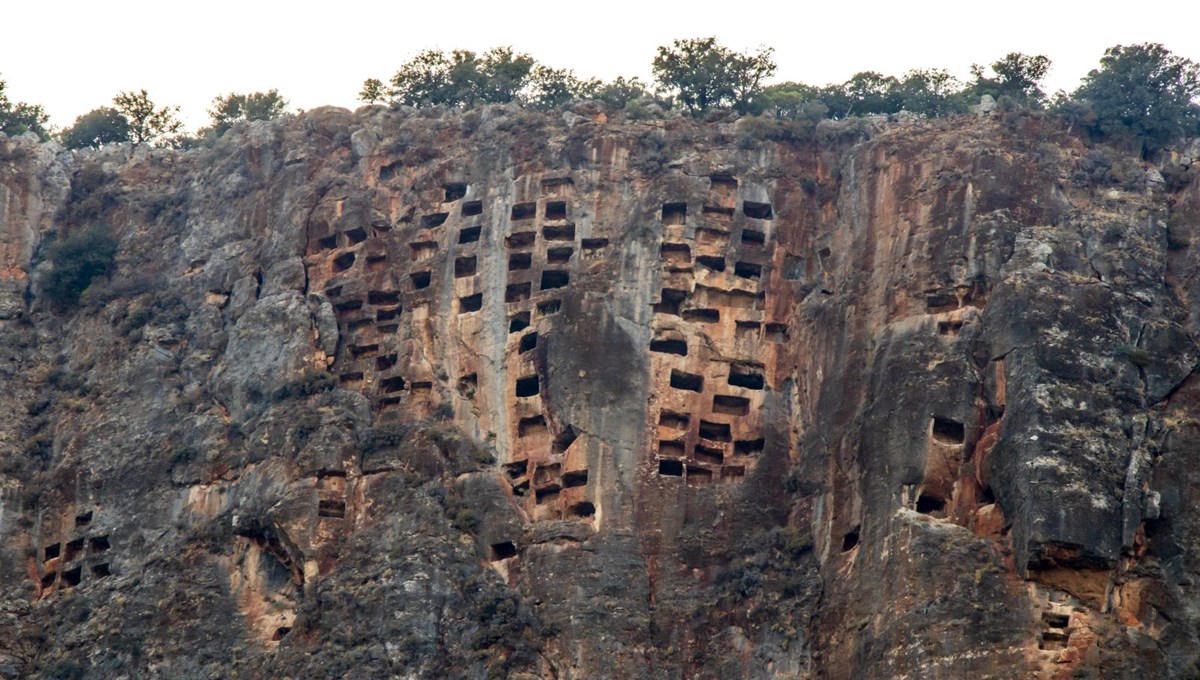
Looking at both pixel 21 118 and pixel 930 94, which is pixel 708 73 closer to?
pixel 930 94

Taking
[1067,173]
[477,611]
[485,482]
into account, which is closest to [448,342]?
[485,482]

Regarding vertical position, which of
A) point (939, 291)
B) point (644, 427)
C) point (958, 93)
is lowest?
point (644, 427)

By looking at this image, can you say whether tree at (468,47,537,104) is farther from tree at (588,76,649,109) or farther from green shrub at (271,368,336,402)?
green shrub at (271,368,336,402)

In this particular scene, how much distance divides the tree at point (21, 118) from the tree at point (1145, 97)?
33632mm

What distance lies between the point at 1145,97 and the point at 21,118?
36.4 m

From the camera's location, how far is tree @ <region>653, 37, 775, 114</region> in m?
69.6

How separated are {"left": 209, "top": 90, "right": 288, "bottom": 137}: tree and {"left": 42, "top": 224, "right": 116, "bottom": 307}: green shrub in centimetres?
1066

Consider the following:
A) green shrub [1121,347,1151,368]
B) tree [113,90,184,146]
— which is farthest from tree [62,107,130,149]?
green shrub [1121,347,1151,368]

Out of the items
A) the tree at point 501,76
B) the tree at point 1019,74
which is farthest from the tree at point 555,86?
the tree at point 1019,74

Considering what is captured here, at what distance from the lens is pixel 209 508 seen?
5784 cm

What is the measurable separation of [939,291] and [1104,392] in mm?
5393

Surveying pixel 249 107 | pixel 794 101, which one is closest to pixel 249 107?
pixel 249 107

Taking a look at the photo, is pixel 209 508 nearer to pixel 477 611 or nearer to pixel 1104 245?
pixel 477 611

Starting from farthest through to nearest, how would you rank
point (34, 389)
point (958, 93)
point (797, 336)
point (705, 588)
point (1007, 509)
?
point (958, 93)
point (34, 389)
point (797, 336)
point (705, 588)
point (1007, 509)
